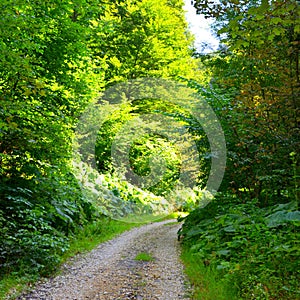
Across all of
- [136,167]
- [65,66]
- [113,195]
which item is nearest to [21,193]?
[65,66]

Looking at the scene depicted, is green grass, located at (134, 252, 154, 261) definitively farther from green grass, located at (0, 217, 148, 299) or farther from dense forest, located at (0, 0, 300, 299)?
green grass, located at (0, 217, 148, 299)

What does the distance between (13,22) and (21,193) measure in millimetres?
3399

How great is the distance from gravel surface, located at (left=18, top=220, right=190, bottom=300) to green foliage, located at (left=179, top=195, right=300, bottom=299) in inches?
26.7

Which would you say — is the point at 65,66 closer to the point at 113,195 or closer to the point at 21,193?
the point at 21,193

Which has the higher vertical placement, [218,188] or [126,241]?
[218,188]

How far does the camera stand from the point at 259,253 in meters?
4.78

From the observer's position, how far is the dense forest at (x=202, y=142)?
13.9 ft

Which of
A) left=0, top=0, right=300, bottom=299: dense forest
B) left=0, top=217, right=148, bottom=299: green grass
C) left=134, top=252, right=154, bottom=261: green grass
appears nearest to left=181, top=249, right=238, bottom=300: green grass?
left=0, top=0, right=300, bottom=299: dense forest

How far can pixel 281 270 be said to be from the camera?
4.18m

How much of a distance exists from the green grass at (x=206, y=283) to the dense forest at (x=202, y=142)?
0.08 m

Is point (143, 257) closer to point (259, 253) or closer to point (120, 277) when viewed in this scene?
point (120, 277)

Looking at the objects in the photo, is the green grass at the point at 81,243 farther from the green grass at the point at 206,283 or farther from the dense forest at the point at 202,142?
the green grass at the point at 206,283

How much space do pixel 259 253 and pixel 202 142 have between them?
12.3 ft

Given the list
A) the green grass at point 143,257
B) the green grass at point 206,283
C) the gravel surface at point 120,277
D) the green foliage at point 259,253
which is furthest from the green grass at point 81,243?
the green foliage at point 259,253
